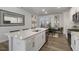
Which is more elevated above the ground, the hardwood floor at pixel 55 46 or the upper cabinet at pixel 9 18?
the upper cabinet at pixel 9 18

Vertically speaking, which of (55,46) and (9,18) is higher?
(9,18)

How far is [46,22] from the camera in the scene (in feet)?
40.7

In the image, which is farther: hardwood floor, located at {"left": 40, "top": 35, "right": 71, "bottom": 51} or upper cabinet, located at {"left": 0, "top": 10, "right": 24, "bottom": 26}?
upper cabinet, located at {"left": 0, "top": 10, "right": 24, "bottom": 26}

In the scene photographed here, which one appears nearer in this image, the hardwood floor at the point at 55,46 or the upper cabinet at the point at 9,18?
the hardwood floor at the point at 55,46

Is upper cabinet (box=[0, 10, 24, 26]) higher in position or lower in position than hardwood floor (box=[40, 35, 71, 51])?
higher

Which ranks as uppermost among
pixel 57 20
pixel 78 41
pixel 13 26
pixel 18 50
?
pixel 57 20

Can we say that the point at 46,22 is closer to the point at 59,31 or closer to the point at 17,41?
the point at 59,31

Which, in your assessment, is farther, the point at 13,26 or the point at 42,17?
the point at 42,17

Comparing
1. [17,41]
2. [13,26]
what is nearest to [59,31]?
[13,26]

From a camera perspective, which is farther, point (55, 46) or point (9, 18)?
point (9, 18)

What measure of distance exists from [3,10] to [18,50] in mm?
3761
